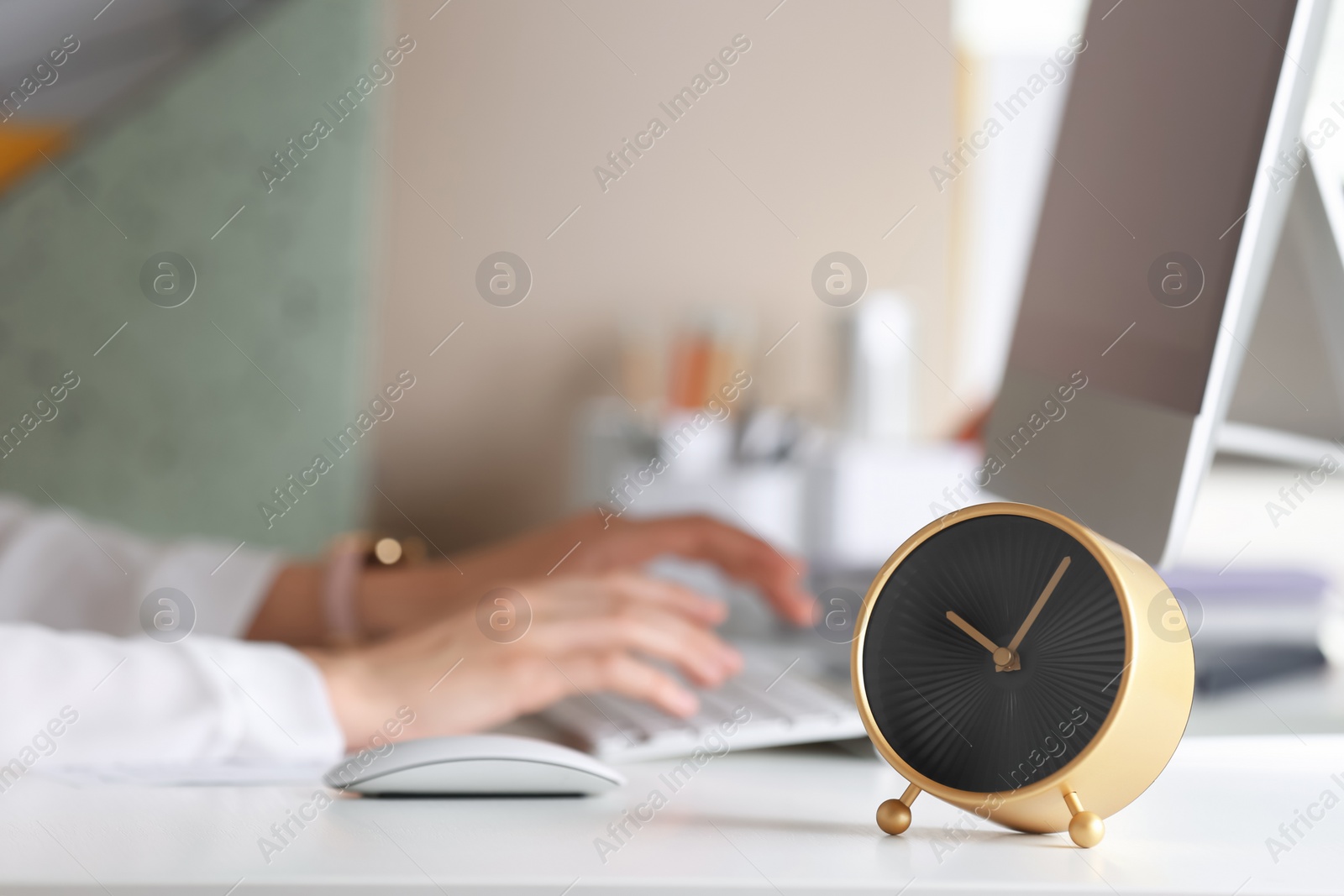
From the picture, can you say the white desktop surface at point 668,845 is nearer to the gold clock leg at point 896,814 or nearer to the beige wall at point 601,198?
the gold clock leg at point 896,814

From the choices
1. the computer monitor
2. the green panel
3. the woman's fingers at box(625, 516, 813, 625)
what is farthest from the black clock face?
the green panel

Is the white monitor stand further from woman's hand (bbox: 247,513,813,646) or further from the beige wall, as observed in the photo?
the beige wall

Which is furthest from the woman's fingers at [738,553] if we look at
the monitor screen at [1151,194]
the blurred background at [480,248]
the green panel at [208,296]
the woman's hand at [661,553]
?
the green panel at [208,296]

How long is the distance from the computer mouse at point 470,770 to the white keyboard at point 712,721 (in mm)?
106

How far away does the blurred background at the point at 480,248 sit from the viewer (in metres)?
1.50

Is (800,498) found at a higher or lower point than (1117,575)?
lower

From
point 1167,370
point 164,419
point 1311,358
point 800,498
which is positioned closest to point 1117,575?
point 1167,370

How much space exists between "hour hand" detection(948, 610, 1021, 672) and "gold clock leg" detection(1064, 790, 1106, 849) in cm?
5

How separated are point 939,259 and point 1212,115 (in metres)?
1.27

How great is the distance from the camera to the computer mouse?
40 centimetres

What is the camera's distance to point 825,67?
1617mm

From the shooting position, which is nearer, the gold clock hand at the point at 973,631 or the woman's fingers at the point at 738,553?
the gold clock hand at the point at 973,631

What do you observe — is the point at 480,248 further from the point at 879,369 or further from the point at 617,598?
the point at 617,598

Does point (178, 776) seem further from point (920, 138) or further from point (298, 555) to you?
point (920, 138)
